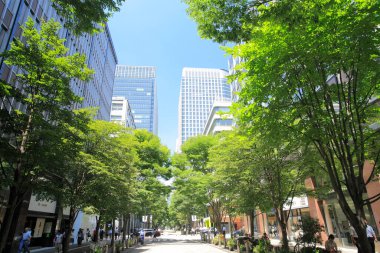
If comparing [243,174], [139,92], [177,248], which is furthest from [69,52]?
[139,92]

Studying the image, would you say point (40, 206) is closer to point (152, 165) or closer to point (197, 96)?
point (152, 165)

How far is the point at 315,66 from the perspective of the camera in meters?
7.56

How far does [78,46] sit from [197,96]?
446 feet

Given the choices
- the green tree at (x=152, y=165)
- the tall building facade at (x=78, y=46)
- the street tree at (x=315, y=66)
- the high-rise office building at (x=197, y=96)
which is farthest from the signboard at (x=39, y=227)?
the high-rise office building at (x=197, y=96)

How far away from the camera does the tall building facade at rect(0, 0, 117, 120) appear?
54.0ft

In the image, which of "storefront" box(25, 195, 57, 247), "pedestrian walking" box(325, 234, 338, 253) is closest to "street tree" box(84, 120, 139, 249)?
"storefront" box(25, 195, 57, 247)

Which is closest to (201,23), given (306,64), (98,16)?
(98,16)

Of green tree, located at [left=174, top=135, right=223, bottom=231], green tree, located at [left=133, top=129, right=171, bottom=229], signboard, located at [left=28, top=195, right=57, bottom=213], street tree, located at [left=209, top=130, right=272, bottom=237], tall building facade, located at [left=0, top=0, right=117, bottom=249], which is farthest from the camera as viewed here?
green tree, located at [left=133, top=129, right=171, bottom=229]

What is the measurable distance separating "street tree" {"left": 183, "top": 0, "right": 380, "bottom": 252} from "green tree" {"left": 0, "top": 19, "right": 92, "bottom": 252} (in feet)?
20.7

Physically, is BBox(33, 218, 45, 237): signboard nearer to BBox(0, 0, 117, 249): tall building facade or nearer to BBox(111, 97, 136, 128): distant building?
BBox(0, 0, 117, 249): tall building facade

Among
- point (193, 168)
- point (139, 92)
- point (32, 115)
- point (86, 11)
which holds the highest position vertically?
point (139, 92)

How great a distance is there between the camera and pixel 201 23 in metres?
7.18

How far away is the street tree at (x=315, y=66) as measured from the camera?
21.6 ft

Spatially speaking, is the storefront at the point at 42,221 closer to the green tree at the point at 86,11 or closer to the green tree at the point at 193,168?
the green tree at the point at 193,168
